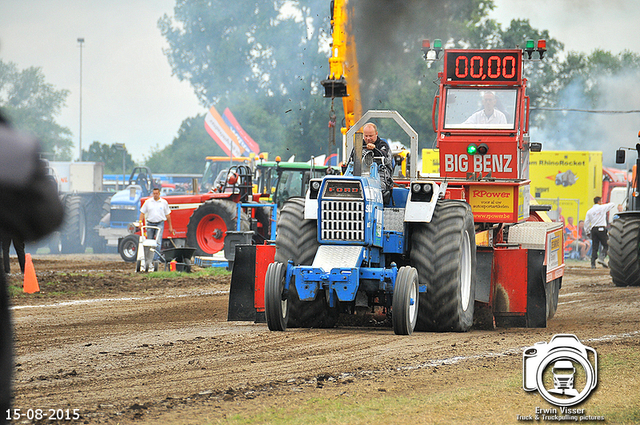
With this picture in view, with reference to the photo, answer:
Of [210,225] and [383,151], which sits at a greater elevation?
[383,151]

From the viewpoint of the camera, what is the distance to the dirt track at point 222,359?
5.31 metres

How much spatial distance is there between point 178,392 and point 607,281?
48.0 ft

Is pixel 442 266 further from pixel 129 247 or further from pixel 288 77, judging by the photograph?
pixel 288 77

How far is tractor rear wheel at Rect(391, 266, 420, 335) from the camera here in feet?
27.0

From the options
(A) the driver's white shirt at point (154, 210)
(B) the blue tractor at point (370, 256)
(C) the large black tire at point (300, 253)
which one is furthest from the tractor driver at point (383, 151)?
(A) the driver's white shirt at point (154, 210)

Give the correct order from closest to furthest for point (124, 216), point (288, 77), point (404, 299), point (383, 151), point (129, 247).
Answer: point (404, 299) → point (383, 151) → point (129, 247) → point (124, 216) → point (288, 77)

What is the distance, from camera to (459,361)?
7.11 meters

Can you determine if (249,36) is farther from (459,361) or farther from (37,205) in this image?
(37,205)

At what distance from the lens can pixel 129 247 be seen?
21.8m

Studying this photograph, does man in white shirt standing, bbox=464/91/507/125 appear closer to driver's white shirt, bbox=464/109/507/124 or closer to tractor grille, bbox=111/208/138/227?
driver's white shirt, bbox=464/109/507/124

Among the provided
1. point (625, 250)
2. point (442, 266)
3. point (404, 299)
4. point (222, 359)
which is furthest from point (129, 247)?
point (222, 359)

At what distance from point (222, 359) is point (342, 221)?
7.39 feet

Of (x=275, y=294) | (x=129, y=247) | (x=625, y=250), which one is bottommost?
(x=129, y=247)

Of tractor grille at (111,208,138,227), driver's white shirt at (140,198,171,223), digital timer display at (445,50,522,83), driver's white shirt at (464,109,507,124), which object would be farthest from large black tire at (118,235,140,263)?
driver's white shirt at (464,109,507,124)
